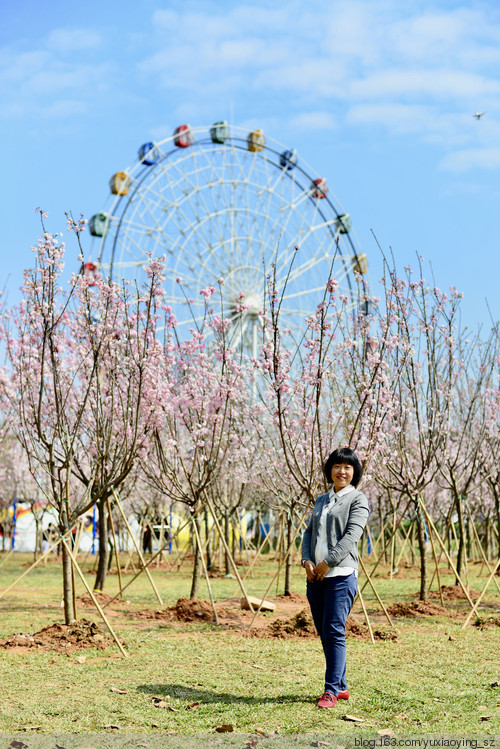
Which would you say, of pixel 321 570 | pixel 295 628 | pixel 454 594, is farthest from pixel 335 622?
pixel 454 594

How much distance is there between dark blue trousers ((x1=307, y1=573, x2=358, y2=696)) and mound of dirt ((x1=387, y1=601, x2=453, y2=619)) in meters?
5.98

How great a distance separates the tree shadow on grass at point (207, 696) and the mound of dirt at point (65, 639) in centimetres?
199

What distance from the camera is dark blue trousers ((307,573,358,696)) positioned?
5.10 meters

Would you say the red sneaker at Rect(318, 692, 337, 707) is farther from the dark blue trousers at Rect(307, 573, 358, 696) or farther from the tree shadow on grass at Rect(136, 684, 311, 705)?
the tree shadow on grass at Rect(136, 684, 311, 705)

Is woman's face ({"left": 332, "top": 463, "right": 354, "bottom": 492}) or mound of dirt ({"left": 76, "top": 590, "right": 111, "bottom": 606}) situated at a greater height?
woman's face ({"left": 332, "top": 463, "right": 354, "bottom": 492})

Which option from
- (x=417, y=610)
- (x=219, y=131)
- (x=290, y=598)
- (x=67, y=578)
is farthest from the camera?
(x=219, y=131)

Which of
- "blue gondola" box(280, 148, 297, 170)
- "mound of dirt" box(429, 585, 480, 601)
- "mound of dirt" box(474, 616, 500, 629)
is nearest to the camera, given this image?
"mound of dirt" box(474, 616, 500, 629)

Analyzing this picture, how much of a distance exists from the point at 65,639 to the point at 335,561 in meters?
4.14

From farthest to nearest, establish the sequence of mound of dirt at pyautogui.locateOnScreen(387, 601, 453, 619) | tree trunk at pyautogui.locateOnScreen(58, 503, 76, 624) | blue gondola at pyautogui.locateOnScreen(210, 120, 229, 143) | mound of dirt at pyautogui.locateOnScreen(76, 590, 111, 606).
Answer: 1. blue gondola at pyautogui.locateOnScreen(210, 120, 229, 143)
2. mound of dirt at pyautogui.locateOnScreen(76, 590, 111, 606)
3. mound of dirt at pyautogui.locateOnScreen(387, 601, 453, 619)
4. tree trunk at pyautogui.locateOnScreen(58, 503, 76, 624)

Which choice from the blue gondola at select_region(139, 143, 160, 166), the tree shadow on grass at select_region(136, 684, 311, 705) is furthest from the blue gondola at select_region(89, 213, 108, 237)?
the tree shadow on grass at select_region(136, 684, 311, 705)

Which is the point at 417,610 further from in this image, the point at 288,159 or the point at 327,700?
the point at 288,159

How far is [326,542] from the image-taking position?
5.29 metres

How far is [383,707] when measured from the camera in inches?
207

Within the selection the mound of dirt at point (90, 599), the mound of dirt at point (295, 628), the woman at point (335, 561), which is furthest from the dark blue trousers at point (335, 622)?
the mound of dirt at point (90, 599)
